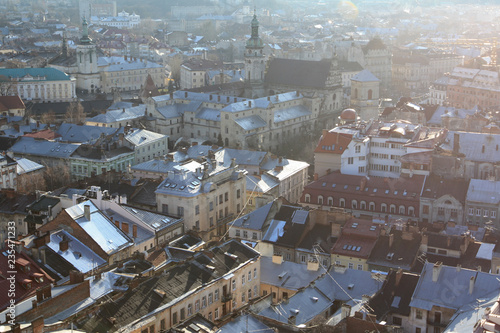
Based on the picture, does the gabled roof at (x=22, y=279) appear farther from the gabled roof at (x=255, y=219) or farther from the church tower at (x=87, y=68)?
the church tower at (x=87, y=68)

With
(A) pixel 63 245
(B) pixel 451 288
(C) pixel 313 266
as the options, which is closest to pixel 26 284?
(A) pixel 63 245

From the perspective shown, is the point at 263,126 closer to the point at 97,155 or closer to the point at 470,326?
the point at 97,155

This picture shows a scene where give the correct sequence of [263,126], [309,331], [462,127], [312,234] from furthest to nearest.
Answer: [263,126] → [462,127] → [312,234] → [309,331]

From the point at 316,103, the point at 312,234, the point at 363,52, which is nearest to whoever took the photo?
the point at 312,234

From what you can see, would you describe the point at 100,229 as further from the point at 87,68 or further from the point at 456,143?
the point at 87,68

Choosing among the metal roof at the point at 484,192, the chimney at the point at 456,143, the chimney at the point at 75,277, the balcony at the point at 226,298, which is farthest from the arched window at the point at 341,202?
the chimney at the point at 75,277

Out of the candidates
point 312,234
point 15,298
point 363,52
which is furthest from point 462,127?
point 363,52
